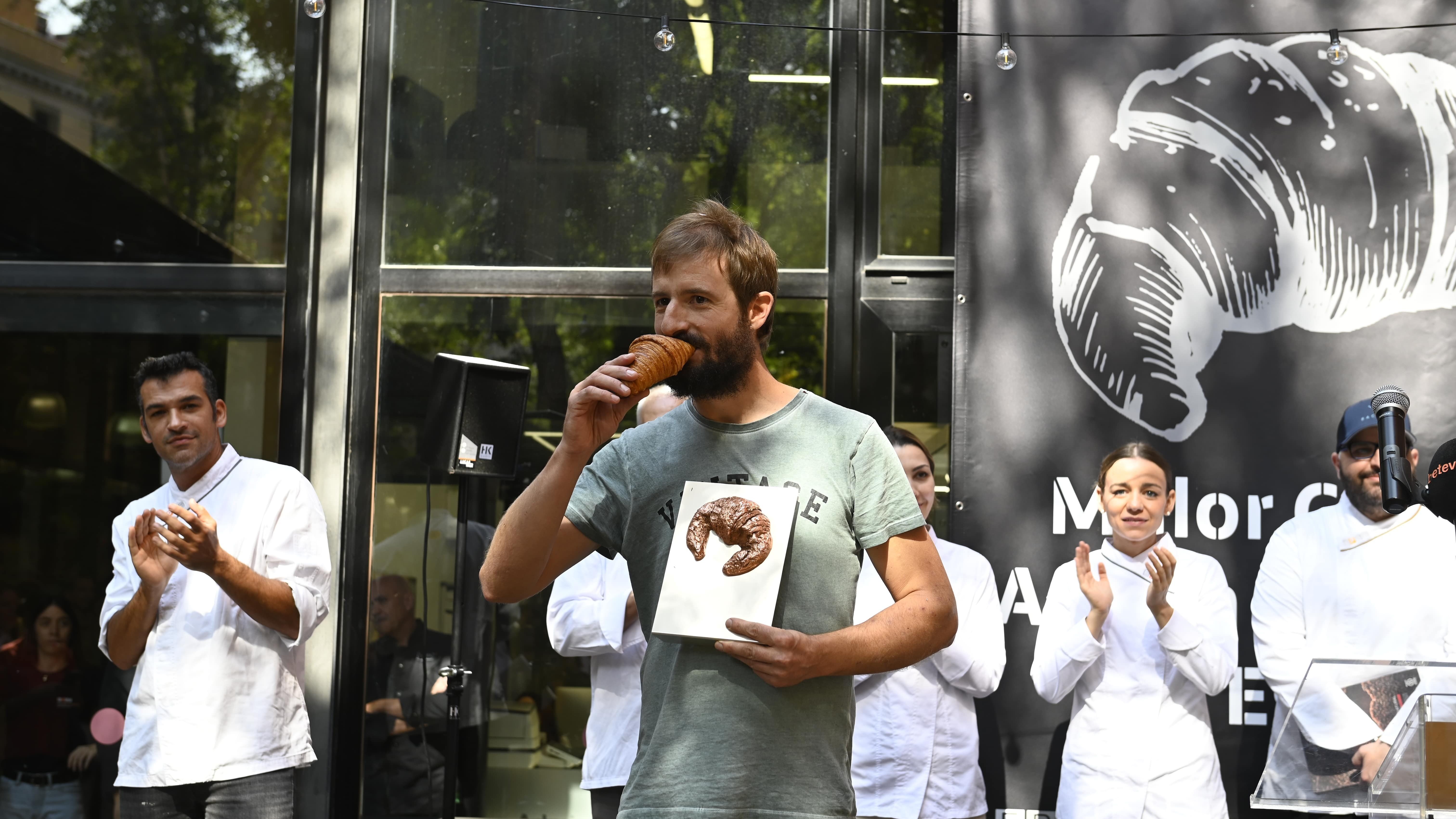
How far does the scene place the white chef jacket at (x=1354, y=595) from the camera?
450 cm

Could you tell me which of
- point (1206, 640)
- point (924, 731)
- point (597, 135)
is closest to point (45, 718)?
point (597, 135)

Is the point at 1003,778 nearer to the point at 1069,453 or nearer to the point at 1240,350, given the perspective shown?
the point at 1069,453

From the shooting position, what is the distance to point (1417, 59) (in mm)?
5121

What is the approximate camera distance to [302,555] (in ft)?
13.3

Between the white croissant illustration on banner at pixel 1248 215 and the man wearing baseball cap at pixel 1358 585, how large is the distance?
1.97 ft

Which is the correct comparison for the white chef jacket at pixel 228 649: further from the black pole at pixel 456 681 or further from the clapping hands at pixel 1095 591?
the clapping hands at pixel 1095 591

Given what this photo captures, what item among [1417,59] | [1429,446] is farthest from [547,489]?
[1417,59]

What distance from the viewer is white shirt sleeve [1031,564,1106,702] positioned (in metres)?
4.38

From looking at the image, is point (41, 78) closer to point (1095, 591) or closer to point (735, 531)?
point (1095, 591)

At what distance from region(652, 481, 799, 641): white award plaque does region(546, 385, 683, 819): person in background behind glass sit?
5.98 feet

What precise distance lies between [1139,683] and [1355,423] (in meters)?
1.20

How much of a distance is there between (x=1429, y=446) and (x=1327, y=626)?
87cm

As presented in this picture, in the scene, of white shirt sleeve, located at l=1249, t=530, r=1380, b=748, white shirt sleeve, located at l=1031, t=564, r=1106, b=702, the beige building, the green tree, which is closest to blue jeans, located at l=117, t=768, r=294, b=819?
white shirt sleeve, located at l=1031, t=564, r=1106, b=702

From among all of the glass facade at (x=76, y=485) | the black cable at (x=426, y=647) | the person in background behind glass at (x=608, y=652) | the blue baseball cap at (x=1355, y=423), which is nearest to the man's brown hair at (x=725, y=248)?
the person in background behind glass at (x=608, y=652)
